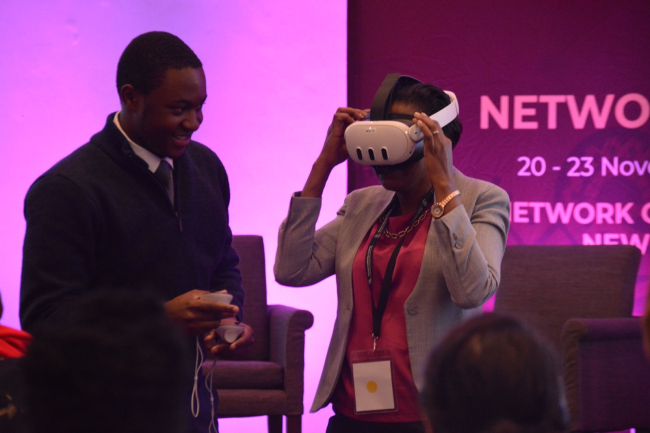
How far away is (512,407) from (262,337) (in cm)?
333

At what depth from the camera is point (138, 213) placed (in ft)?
5.31

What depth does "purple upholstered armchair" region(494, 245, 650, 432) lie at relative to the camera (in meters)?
3.16

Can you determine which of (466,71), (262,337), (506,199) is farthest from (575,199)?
(506,199)

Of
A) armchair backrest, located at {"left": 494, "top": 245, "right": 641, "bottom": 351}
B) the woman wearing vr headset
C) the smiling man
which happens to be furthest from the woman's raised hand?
armchair backrest, located at {"left": 494, "top": 245, "right": 641, "bottom": 351}

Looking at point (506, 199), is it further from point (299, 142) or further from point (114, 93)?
point (114, 93)

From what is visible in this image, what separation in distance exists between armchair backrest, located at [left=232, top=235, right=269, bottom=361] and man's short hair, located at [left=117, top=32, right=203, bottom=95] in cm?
235

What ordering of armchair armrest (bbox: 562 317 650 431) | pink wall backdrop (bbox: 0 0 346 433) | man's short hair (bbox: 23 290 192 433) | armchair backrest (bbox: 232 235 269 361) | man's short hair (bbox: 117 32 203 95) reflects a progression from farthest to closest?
1. pink wall backdrop (bbox: 0 0 346 433)
2. armchair backrest (bbox: 232 235 269 361)
3. armchair armrest (bbox: 562 317 650 431)
4. man's short hair (bbox: 117 32 203 95)
5. man's short hair (bbox: 23 290 192 433)

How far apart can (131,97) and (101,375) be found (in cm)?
108

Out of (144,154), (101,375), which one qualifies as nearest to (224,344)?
(144,154)

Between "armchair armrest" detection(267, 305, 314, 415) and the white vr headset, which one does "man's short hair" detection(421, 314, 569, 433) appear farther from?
"armchair armrest" detection(267, 305, 314, 415)

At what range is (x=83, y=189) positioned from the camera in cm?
154

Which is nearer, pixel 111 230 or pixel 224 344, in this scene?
pixel 111 230

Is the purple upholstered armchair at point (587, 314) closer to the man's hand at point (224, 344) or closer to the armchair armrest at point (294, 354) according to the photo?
the armchair armrest at point (294, 354)

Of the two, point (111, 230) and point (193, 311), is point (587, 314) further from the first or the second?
point (111, 230)
